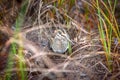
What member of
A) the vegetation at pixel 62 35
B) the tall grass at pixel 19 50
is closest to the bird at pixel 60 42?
the vegetation at pixel 62 35

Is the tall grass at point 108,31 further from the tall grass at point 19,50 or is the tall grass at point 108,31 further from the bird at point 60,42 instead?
the tall grass at point 19,50

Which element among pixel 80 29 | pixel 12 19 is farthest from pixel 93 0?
pixel 12 19

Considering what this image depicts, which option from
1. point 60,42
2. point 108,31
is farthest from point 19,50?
point 108,31

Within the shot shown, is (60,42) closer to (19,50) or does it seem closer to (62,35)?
(62,35)

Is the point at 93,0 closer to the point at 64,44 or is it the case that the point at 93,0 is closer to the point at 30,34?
the point at 64,44

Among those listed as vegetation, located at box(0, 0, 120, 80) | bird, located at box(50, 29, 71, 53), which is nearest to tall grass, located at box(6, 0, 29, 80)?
vegetation, located at box(0, 0, 120, 80)

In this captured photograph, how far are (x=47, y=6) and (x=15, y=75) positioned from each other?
366mm

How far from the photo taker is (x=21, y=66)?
45.4 inches

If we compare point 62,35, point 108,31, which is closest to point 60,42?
point 62,35

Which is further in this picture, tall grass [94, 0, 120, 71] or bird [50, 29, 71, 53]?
bird [50, 29, 71, 53]

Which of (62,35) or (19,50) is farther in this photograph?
(62,35)

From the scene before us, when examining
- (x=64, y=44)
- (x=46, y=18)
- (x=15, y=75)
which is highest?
(x=46, y=18)

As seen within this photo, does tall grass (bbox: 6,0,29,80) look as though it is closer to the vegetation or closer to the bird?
the vegetation

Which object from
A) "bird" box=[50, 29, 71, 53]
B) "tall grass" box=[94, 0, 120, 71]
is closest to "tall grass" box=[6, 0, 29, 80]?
"bird" box=[50, 29, 71, 53]
